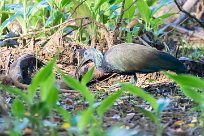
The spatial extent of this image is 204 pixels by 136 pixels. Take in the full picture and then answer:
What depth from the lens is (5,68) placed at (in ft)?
20.9

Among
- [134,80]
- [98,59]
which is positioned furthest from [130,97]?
[98,59]

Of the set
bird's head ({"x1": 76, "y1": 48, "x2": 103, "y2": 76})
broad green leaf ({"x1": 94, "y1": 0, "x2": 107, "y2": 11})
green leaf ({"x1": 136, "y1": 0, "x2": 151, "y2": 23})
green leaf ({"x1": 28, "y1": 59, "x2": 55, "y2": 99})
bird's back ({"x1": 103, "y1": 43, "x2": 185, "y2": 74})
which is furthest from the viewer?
green leaf ({"x1": 136, "y1": 0, "x2": 151, "y2": 23})

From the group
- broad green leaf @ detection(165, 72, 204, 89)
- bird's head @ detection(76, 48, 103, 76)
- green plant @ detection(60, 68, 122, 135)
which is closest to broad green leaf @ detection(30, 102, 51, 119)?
green plant @ detection(60, 68, 122, 135)

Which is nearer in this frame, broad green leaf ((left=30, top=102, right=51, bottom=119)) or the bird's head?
broad green leaf ((left=30, top=102, right=51, bottom=119))

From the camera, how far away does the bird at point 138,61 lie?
5.69 metres

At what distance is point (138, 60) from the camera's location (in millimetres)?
5750

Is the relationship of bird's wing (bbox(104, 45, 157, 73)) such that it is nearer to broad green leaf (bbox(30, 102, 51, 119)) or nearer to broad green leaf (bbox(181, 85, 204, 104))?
broad green leaf (bbox(181, 85, 204, 104))

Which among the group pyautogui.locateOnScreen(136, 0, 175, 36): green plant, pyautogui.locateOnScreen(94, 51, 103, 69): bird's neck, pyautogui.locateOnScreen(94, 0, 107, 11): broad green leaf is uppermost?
pyautogui.locateOnScreen(94, 0, 107, 11): broad green leaf

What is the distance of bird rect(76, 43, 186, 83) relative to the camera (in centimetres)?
569

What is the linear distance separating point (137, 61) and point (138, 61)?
1cm

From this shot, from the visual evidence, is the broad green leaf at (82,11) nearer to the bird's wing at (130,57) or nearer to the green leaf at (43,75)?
the bird's wing at (130,57)

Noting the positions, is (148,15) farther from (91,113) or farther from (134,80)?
(91,113)

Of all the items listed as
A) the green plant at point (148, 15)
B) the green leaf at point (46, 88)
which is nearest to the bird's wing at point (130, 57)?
the green plant at point (148, 15)

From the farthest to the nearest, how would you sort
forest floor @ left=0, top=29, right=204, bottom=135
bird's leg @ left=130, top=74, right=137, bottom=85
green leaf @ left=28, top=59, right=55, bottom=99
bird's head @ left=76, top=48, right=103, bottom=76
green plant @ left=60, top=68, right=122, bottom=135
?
bird's head @ left=76, top=48, right=103, bottom=76, bird's leg @ left=130, top=74, right=137, bottom=85, forest floor @ left=0, top=29, right=204, bottom=135, green leaf @ left=28, top=59, right=55, bottom=99, green plant @ left=60, top=68, right=122, bottom=135
